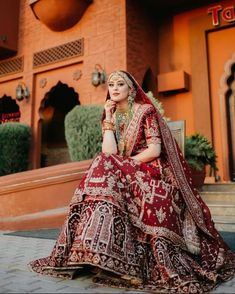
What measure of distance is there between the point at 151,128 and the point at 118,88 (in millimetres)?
414

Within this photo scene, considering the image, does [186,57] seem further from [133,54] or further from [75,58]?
[75,58]

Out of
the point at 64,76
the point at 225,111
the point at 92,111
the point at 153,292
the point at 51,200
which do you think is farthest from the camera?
the point at 64,76

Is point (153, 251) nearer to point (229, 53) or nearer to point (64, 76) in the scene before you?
point (229, 53)

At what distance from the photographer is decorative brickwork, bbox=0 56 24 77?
33.6 ft

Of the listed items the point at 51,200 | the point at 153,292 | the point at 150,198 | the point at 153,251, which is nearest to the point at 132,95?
the point at 150,198

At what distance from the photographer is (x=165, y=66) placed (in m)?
9.09

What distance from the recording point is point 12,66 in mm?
10367

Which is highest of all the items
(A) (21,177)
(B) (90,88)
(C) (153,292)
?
(B) (90,88)

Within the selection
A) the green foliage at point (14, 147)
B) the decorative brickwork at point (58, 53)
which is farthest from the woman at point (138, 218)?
the decorative brickwork at point (58, 53)

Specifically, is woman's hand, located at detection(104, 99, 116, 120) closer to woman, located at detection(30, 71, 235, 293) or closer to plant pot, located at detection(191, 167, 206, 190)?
woman, located at detection(30, 71, 235, 293)

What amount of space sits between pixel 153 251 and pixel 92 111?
4.30 meters

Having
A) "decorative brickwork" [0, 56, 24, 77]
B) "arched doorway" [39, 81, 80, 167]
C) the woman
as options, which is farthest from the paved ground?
"decorative brickwork" [0, 56, 24, 77]

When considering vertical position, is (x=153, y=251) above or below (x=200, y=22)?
below

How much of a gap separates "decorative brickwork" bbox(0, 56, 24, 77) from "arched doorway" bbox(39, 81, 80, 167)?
1231mm
